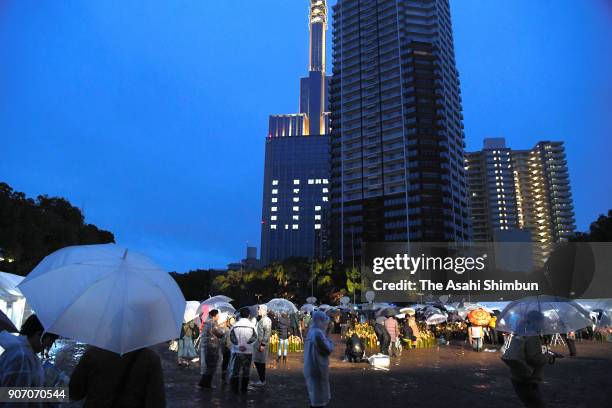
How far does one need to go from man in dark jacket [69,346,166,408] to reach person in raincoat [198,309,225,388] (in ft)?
22.3

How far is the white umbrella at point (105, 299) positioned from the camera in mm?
3336

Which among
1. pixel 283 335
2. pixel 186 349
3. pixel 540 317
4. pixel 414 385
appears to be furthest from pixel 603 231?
pixel 540 317

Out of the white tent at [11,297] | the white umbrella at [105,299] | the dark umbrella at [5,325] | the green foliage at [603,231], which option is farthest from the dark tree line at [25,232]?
the green foliage at [603,231]

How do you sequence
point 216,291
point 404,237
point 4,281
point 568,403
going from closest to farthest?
point 568,403 → point 4,281 → point 216,291 → point 404,237

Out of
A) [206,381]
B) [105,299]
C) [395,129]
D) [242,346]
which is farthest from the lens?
[395,129]

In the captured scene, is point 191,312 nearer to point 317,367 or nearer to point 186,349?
point 186,349

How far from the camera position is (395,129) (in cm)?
10625

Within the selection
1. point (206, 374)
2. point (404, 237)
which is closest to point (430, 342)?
point (206, 374)

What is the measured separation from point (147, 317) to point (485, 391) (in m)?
8.85

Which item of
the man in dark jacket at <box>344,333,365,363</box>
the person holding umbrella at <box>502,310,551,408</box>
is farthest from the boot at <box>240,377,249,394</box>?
the man in dark jacket at <box>344,333,365,363</box>

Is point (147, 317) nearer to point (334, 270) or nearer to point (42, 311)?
point (42, 311)

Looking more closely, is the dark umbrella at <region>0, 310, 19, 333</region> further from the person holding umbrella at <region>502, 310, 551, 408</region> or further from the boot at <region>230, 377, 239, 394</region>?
the boot at <region>230, 377, 239, 394</region>

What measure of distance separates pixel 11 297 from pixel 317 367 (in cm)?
1085

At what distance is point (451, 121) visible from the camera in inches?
4326
